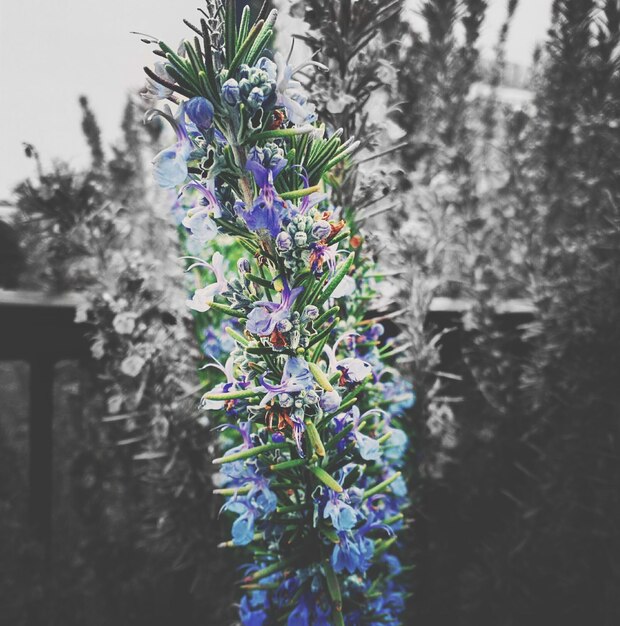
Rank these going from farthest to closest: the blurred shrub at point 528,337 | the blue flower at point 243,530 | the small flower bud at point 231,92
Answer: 1. the blurred shrub at point 528,337
2. the blue flower at point 243,530
3. the small flower bud at point 231,92

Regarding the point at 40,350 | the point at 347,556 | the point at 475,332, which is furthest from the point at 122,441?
the point at 475,332

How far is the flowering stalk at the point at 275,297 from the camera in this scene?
0.55 meters

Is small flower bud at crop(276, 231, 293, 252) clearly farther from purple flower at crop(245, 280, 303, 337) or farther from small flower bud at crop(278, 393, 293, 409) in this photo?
small flower bud at crop(278, 393, 293, 409)

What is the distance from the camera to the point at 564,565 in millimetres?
1222

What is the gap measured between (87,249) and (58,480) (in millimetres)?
1120

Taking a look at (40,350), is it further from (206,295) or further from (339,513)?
(339,513)

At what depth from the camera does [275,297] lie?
644 mm

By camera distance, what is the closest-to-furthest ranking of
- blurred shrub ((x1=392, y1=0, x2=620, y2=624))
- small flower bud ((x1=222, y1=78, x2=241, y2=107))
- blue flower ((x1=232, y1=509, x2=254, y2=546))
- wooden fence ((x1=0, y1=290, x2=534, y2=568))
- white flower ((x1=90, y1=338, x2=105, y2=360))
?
small flower bud ((x1=222, y1=78, x2=241, y2=107)), blue flower ((x1=232, y1=509, x2=254, y2=546)), white flower ((x1=90, y1=338, x2=105, y2=360)), blurred shrub ((x1=392, y1=0, x2=620, y2=624)), wooden fence ((x1=0, y1=290, x2=534, y2=568))

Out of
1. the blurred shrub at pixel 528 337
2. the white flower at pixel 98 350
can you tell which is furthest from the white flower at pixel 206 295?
the blurred shrub at pixel 528 337

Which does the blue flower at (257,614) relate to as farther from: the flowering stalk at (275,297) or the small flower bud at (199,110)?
the small flower bud at (199,110)

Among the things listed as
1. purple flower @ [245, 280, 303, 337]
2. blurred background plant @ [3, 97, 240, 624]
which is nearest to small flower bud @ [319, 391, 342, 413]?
purple flower @ [245, 280, 303, 337]

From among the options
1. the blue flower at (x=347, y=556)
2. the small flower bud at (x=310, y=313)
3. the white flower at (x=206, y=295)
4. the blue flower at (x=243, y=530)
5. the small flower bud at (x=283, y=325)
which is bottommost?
the blue flower at (x=347, y=556)

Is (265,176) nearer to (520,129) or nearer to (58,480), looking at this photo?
(520,129)

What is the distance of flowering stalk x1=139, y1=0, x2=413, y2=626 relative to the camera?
1.80 feet
